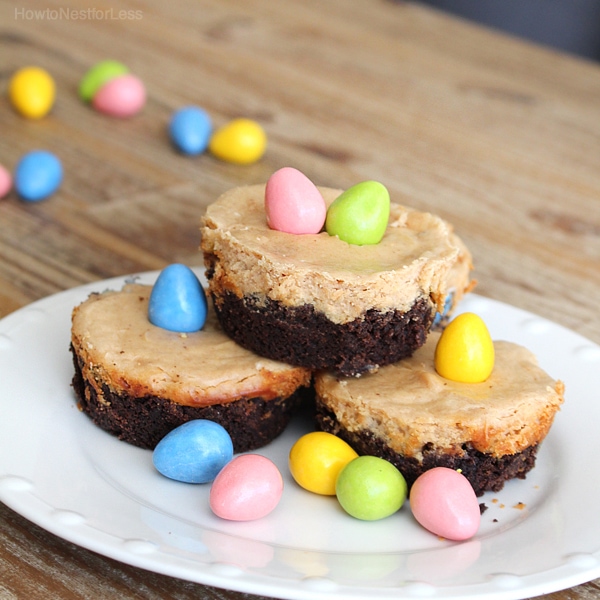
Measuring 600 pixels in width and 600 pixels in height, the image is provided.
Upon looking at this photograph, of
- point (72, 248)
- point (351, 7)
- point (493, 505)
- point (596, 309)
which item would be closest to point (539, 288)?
point (596, 309)

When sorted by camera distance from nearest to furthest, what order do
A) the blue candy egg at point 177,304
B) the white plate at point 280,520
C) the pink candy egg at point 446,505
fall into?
the white plate at point 280,520, the pink candy egg at point 446,505, the blue candy egg at point 177,304

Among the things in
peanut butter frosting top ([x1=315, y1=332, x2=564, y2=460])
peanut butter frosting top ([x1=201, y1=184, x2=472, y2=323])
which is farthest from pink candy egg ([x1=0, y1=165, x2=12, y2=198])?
peanut butter frosting top ([x1=315, y1=332, x2=564, y2=460])

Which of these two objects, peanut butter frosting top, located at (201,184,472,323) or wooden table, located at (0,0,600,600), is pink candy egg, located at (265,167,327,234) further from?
wooden table, located at (0,0,600,600)

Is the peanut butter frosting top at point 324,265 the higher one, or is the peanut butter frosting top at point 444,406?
the peanut butter frosting top at point 324,265

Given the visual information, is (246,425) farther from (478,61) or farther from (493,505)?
(478,61)

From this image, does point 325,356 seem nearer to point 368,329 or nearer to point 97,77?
point 368,329

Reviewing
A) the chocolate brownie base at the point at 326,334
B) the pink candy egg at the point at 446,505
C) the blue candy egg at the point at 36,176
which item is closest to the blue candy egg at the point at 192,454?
the chocolate brownie base at the point at 326,334

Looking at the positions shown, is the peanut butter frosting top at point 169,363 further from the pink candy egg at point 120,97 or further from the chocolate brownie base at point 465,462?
the pink candy egg at point 120,97

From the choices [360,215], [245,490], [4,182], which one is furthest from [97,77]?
[245,490]
